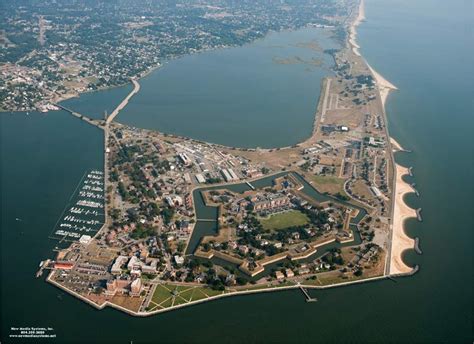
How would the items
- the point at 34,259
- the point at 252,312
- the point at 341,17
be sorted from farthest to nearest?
1. the point at 341,17
2. the point at 34,259
3. the point at 252,312

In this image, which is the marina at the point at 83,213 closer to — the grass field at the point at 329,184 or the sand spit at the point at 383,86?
the grass field at the point at 329,184

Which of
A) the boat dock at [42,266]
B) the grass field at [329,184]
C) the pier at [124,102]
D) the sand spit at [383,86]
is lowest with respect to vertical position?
the boat dock at [42,266]

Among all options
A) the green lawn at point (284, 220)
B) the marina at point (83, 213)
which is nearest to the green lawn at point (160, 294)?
the marina at point (83, 213)

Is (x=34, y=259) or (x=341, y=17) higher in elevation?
(x=341, y=17)

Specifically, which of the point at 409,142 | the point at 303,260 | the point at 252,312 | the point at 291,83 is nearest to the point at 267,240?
the point at 303,260

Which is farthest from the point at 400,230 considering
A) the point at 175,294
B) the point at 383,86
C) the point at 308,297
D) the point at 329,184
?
the point at 383,86

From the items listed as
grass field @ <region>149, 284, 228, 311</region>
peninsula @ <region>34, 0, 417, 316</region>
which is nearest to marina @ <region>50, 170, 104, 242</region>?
peninsula @ <region>34, 0, 417, 316</region>

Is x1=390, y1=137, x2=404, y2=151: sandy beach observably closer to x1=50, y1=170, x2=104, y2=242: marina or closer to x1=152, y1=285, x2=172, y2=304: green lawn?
x1=50, y1=170, x2=104, y2=242: marina

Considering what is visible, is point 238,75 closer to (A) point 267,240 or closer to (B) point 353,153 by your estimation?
(B) point 353,153
